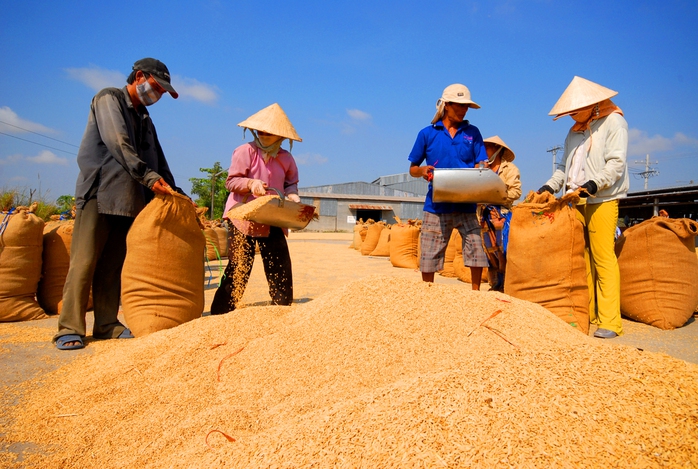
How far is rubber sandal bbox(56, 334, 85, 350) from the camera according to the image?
246 cm

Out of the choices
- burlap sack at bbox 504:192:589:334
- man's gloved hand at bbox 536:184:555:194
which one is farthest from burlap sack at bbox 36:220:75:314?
man's gloved hand at bbox 536:184:555:194

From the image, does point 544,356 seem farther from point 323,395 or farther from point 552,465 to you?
point 323,395

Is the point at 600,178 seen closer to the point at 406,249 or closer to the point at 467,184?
the point at 467,184

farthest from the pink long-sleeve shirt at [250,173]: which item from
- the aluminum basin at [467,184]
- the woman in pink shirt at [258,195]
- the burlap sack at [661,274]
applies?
the burlap sack at [661,274]

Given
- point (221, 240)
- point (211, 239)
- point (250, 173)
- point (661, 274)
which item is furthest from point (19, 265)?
point (221, 240)

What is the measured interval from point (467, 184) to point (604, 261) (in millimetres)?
1040

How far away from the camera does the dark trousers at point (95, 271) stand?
101 inches

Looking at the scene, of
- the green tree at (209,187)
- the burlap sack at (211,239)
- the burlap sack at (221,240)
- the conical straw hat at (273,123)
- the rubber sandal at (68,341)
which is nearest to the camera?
the rubber sandal at (68,341)

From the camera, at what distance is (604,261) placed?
298cm

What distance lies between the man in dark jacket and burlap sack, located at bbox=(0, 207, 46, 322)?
34.2 inches

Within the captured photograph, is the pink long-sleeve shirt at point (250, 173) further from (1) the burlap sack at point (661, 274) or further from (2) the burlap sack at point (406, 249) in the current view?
(2) the burlap sack at point (406, 249)

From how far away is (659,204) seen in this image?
45.4 feet

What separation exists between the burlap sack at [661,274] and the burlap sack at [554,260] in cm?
63

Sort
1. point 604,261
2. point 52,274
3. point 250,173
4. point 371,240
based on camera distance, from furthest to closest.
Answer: point 371,240
point 52,274
point 250,173
point 604,261
